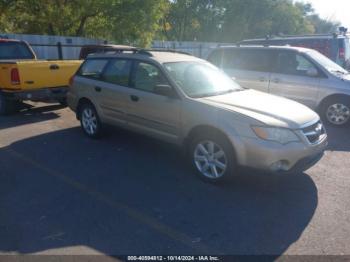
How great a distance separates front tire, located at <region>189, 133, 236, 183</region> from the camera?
4.21 m

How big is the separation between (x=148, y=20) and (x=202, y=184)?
14.0 meters

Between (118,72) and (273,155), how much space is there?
3147 mm

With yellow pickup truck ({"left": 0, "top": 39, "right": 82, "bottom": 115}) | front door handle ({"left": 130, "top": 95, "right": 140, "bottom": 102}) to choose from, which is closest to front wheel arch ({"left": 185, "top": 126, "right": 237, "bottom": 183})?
front door handle ({"left": 130, "top": 95, "right": 140, "bottom": 102})

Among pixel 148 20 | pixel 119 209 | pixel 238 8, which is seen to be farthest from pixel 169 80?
pixel 238 8

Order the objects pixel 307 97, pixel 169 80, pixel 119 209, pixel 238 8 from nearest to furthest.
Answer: pixel 119 209 → pixel 169 80 → pixel 307 97 → pixel 238 8

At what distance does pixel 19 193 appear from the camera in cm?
418

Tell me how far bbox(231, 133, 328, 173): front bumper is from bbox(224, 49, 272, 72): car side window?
452cm

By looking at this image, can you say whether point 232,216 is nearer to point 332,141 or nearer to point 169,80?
point 169,80

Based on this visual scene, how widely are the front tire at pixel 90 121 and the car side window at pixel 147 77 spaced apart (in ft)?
4.39

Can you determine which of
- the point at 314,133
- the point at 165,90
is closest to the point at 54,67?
the point at 165,90

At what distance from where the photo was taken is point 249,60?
848 cm

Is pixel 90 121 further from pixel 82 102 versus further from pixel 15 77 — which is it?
pixel 15 77

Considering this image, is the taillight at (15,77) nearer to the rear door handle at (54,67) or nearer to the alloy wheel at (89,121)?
the rear door handle at (54,67)

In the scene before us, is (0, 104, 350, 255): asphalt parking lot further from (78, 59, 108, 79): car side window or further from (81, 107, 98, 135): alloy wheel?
(78, 59, 108, 79): car side window
